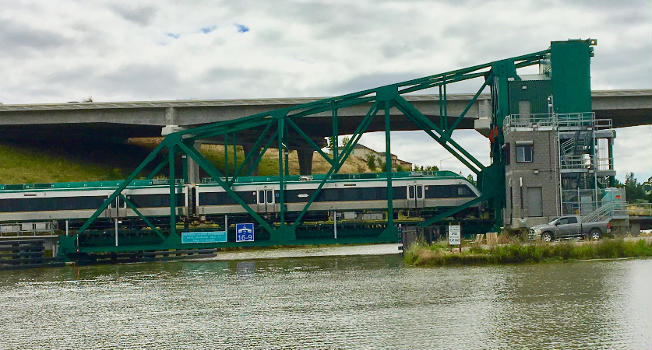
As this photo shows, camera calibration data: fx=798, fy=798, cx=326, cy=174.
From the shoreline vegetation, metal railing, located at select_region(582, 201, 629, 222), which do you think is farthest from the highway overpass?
the shoreline vegetation

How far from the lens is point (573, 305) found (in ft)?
98.8

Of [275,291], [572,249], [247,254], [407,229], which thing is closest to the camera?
[275,291]

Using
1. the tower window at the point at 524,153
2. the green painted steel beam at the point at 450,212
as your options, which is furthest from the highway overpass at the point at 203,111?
the tower window at the point at 524,153

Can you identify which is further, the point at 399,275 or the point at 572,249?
the point at 572,249

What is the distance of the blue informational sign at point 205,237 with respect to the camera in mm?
65438

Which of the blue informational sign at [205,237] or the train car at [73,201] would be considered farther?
the train car at [73,201]

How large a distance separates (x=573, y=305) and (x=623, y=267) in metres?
12.7

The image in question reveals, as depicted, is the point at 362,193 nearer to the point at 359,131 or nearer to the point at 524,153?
the point at 359,131

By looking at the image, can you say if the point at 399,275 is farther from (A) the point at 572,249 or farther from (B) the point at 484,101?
(B) the point at 484,101

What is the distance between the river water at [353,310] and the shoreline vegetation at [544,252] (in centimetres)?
187

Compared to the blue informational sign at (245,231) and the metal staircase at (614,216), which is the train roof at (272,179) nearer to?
the blue informational sign at (245,231)

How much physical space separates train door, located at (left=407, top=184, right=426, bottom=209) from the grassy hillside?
56.5m

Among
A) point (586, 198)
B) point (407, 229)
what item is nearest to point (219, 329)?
point (407, 229)

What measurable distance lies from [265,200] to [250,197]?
1.28 m
